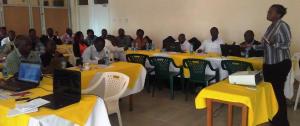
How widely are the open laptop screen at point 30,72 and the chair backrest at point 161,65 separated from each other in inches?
108

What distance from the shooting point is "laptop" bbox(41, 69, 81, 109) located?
2205mm

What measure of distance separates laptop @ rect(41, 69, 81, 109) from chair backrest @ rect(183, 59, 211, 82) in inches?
112

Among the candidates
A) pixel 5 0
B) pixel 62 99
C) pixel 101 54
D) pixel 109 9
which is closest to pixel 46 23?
pixel 5 0

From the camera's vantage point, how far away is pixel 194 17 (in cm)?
726

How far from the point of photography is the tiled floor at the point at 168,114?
386 centimetres

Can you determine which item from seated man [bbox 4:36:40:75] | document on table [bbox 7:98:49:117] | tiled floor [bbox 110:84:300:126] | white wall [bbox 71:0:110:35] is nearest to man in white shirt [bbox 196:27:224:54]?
tiled floor [bbox 110:84:300:126]

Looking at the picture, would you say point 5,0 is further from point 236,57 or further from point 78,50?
point 236,57

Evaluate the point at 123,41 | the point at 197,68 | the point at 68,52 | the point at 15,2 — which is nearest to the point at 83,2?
the point at 15,2

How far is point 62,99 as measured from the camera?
2240 mm

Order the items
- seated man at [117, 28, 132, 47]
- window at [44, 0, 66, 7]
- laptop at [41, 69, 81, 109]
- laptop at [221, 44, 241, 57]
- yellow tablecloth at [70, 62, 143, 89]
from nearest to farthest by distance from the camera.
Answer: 1. laptop at [41, 69, 81, 109]
2. yellow tablecloth at [70, 62, 143, 89]
3. laptop at [221, 44, 241, 57]
4. seated man at [117, 28, 132, 47]
5. window at [44, 0, 66, 7]

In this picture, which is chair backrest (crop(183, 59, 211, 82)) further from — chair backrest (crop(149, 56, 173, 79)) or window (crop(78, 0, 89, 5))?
window (crop(78, 0, 89, 5))

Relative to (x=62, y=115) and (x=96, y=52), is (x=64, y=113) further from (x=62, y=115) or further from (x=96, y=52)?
(x=96, y=52)

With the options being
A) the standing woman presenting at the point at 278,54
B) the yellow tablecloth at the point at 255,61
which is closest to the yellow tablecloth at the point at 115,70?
the yellow tablecloth at the point at 255,61

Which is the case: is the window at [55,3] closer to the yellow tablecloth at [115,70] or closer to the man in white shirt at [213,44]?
the man in white shirt at [213,44]
